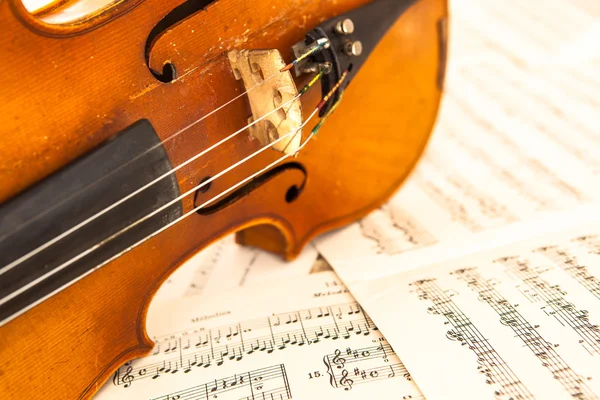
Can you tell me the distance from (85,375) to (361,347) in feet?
1.49

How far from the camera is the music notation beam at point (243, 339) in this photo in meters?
0.97

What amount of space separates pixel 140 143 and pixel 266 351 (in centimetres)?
42

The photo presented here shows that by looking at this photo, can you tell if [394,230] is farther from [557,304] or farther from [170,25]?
[170,25]

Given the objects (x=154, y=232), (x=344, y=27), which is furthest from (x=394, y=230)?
(x=154, y=232)

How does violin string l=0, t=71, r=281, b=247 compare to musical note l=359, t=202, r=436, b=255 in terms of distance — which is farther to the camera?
musical note l=359, t=202, r=436, b=255

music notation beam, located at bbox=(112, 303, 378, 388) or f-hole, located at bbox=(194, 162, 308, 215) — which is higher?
f-hole, located at bbox=(194, 162, 308, 215)

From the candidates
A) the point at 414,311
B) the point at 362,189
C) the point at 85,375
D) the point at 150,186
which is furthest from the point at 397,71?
the point at 85,375

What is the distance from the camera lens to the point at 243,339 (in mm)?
1015

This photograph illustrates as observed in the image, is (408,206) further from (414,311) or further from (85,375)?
(85,375)

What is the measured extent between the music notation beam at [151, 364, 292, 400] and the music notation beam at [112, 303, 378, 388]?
44 millimetres

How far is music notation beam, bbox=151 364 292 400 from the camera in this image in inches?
35.4

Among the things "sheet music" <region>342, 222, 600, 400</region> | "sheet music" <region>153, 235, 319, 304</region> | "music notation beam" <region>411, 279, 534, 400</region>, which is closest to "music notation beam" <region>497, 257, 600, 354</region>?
"sheet music" <region>342, 222, 600, 400</region>

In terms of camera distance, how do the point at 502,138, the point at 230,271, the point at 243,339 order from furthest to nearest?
1. the point at 502,138
2. the point at 230,271
3. the point at 243,339

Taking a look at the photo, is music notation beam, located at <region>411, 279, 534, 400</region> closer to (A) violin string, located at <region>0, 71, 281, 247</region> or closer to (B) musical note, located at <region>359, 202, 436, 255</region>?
(B) musical note, located at <region>359, 202, 436, 255</region>
